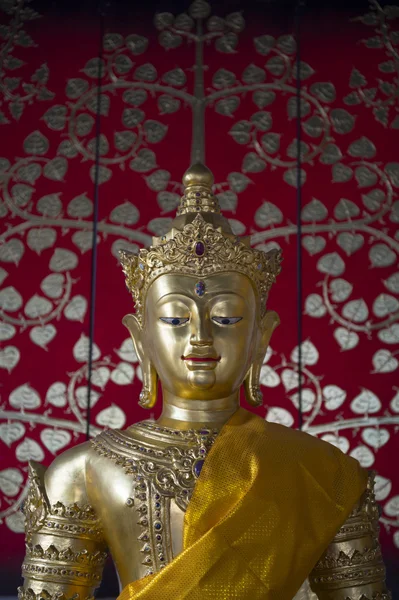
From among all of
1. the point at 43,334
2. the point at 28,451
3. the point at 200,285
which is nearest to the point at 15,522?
the point at 28,451

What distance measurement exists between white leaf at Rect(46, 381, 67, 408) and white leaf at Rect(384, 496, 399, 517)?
1.44 metres

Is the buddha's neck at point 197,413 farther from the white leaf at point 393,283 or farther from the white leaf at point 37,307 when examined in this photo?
the white leaf at point 393,283

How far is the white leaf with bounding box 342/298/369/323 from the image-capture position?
3.57m

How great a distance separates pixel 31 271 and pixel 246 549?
2.08 m

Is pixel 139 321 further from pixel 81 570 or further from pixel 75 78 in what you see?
pixel 75 78

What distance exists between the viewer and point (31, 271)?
3.62m

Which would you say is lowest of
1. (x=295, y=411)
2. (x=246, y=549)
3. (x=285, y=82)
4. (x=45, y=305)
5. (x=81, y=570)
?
(x=295, y=411)

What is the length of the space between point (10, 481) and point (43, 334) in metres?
0.65

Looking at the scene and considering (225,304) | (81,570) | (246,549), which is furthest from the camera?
(225,304)

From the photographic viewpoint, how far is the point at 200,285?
2.22m

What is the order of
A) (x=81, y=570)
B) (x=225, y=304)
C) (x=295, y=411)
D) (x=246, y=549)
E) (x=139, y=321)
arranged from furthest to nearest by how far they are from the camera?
(x=295, y=411), (x=139, y=321), (x=225, y=304), (x=81, y=570), (x=246, y=549)

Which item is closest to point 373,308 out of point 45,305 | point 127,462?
point 45,305

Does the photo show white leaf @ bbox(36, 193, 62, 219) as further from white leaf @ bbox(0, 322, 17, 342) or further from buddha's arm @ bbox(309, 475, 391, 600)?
buddha's arm @ bbox(309, 475, 391, 600)

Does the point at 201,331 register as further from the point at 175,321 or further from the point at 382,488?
the point at 382,488
